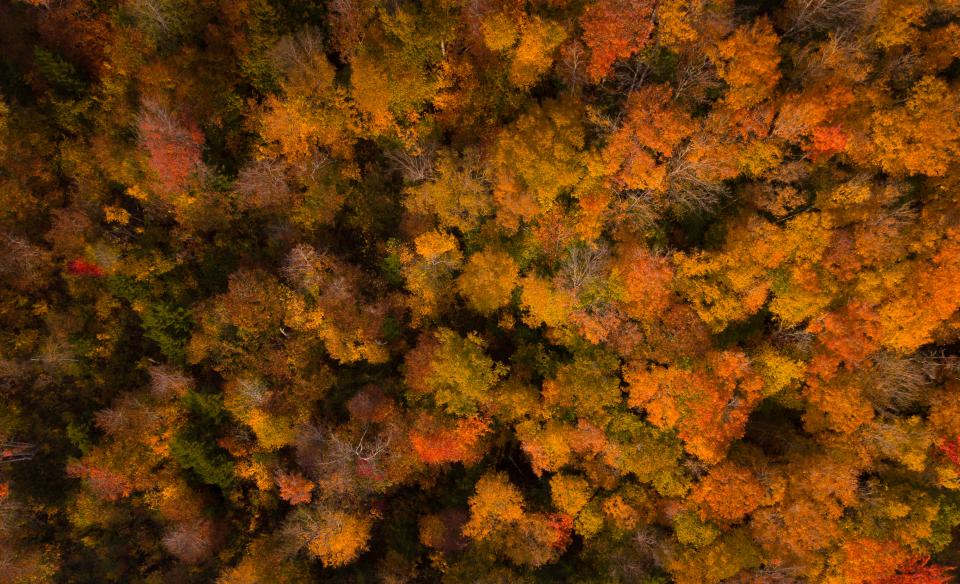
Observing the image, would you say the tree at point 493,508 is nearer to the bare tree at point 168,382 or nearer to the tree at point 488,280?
the tree at point 488,280

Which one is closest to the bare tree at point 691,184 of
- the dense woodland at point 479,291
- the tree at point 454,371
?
the dense woodland at point 479,291

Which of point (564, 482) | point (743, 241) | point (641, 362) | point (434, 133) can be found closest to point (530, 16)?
point (434, 133)

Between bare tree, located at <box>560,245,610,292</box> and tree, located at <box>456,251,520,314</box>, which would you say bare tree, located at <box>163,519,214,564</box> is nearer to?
tree, located at <box>456,251,520,314</box>

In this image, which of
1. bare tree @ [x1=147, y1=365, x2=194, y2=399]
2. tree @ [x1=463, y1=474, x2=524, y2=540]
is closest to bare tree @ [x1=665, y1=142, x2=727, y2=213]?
tree @ [x1=463, y1=474, x2=524, y2=540]

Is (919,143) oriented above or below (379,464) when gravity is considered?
above

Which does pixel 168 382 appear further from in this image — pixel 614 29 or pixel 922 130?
pixel 922 130

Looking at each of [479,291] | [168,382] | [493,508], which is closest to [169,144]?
[168,382]

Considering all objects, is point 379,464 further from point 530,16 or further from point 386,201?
point 530,16

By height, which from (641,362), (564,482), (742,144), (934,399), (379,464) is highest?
(742,144)
